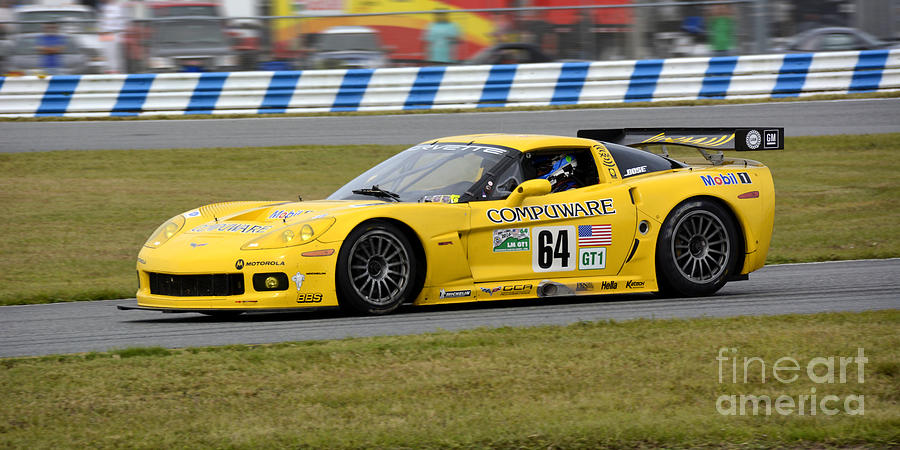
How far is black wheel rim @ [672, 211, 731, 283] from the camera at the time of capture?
337 inches

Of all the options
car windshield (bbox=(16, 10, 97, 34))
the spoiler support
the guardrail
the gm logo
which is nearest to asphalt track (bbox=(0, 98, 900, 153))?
the guardrail

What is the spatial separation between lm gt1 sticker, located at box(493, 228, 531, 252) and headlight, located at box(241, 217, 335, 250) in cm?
124

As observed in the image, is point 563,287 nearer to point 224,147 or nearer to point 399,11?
point 224,147

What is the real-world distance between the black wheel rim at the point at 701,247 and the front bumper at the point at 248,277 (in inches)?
111

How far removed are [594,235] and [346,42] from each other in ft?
39.7

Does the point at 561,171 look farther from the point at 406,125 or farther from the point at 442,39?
the point at 442,39

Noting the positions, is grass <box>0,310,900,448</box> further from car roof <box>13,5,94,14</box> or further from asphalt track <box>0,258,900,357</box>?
car roof <box>13,5,94,14</box>

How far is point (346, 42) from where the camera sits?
64.0 ft

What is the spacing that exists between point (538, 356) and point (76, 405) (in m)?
2.26

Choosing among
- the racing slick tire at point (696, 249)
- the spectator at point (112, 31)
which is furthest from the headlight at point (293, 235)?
the spectator at point (112, 31)

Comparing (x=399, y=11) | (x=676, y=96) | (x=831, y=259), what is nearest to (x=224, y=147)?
(x=399, y=11)

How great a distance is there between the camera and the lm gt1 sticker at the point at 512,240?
25.9 feet

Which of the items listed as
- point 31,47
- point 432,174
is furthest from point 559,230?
point 31,47

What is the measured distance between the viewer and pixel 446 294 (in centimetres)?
774
